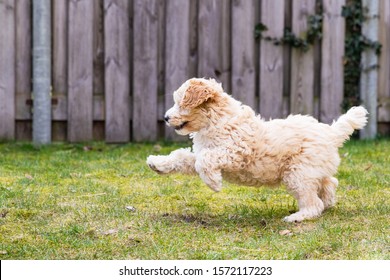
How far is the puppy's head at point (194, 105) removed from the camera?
489 cm

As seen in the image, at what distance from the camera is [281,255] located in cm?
413

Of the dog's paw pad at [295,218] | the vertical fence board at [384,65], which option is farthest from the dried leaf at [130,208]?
the vertical fence board at [384,65]

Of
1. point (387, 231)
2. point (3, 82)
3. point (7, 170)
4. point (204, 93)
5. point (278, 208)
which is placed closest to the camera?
point (387, 231)

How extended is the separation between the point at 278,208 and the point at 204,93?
3.34 ft

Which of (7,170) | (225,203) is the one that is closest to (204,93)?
(225,203)

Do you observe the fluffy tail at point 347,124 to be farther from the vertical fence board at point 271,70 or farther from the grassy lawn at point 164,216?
the vertical fence board at point 271,70

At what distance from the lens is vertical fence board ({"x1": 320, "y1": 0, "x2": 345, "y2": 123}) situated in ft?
27.7

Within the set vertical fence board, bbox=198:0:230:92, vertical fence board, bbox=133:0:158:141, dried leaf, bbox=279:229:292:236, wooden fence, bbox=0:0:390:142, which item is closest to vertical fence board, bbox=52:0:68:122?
wooden fence, bbox=0:0:390:142

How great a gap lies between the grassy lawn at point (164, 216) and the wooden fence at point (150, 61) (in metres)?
1.05

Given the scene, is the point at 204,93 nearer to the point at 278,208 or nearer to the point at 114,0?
the point at 278,208

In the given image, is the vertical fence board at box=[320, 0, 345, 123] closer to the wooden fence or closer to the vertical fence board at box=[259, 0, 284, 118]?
the wooden fence

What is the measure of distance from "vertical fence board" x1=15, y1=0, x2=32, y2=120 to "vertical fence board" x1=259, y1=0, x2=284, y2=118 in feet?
7.81

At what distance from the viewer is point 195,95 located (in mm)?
4891

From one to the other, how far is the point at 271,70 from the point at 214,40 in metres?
0.67
